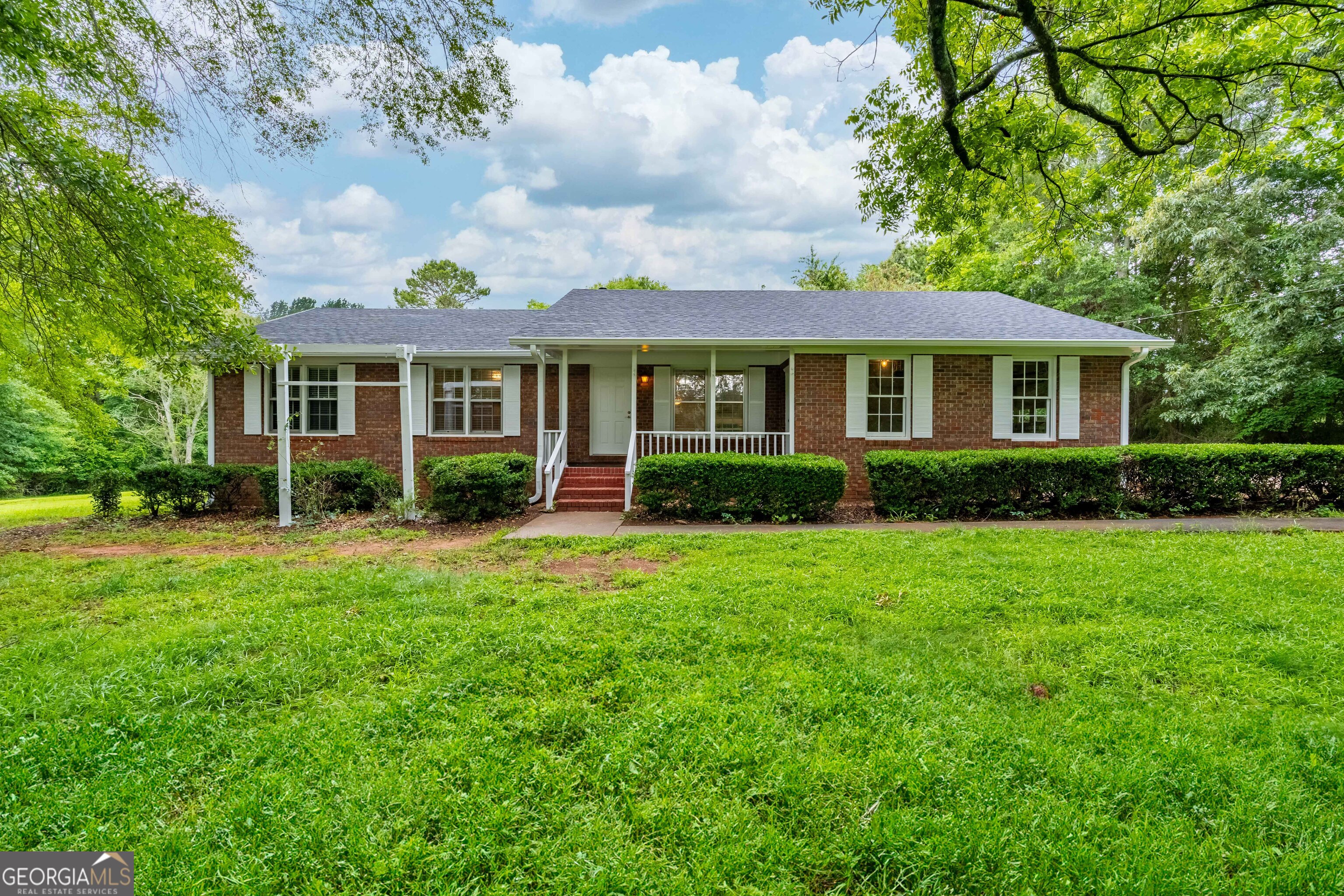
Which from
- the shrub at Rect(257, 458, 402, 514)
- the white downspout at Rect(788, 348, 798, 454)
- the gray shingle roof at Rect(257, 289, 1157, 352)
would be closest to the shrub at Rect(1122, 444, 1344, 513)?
the gray shingle roof at Rect(257, 289, 1157, 352)

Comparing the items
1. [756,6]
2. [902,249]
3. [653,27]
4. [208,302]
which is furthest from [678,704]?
[902,249]

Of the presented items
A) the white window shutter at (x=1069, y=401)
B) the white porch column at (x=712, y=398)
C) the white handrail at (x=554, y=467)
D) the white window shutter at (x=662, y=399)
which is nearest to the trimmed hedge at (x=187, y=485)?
the white handrail at (x=554, y=467)

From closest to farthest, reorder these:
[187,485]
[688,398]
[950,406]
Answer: [187,485]
[950,406]
[688,398]

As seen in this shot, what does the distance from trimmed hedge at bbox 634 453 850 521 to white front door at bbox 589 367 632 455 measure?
13.1 feet

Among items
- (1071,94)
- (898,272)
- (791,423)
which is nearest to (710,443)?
(791,423)

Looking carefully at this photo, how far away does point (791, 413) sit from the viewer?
11.4 m

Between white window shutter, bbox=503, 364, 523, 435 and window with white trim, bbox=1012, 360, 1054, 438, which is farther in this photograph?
white window shutter, bbox=503, 364, 523, 435

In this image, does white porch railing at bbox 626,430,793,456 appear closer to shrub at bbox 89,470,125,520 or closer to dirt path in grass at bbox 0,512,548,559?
dirt path in grass at bbox 0,512,548,559

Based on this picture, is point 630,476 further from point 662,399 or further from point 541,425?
point 662,399

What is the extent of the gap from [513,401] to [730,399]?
487cm

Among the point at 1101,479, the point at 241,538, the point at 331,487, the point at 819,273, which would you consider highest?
the point at 819,273

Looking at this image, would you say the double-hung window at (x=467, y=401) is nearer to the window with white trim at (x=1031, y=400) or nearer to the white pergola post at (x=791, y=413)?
the white pergola post at (x=791, y=413)

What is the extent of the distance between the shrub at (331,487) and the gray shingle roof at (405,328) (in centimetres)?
266

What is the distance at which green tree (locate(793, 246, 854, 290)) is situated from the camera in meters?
30.0
